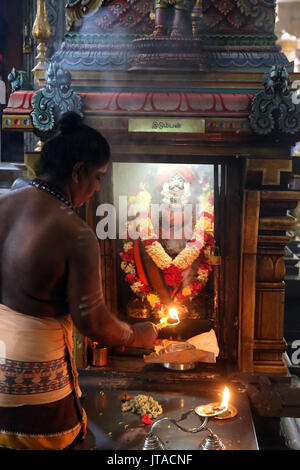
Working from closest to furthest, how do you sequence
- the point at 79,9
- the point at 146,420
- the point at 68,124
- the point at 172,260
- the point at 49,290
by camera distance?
the point at 49,290 → the point at 68,124 → the point at 146,420 → the point at 79,9 → the point at 172,260

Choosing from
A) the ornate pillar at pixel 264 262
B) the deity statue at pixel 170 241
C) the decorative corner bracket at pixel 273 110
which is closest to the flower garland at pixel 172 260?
the deity statue at pixel 170 241

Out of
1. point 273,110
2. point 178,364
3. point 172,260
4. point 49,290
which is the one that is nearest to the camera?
point 49,290

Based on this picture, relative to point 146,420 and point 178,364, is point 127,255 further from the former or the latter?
point 146,420

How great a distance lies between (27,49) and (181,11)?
2031mm

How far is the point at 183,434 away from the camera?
3533mm

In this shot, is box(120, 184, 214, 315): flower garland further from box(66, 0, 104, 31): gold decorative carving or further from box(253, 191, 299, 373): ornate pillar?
box(66, 0, 104, 31): gold decorative carving

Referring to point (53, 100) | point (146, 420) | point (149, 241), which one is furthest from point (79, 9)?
point (146, 420)

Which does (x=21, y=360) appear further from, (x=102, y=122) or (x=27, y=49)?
(x=27, y=49)

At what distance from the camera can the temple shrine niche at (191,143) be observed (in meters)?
4.01

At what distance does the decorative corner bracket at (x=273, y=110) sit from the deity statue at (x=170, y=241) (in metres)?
0.87

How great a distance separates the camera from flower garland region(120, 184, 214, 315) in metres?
4.75

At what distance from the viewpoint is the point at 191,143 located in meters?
4.20

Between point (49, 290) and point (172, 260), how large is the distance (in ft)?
8.34
